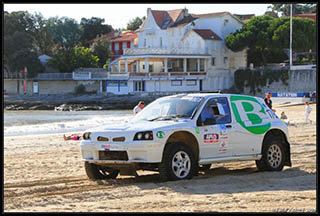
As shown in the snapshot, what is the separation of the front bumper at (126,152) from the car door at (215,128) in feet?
3.56

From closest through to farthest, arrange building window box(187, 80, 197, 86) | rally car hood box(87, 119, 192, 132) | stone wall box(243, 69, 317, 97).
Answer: rally car hood box(87, 119, 192, 132) → stone wall box(243, 69, 317, 97) → building window box(187, 80, 197, 86)

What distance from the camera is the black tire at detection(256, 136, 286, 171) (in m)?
11.9

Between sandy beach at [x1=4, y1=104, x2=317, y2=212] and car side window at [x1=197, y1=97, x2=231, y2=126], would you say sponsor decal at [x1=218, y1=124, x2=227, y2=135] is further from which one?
sandy beach at [x1=4, y1=104, x2=317, y2=212]

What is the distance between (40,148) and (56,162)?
4794mm

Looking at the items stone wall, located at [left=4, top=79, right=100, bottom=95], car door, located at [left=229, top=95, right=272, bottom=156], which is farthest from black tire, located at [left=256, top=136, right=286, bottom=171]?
stone wall, located at [left=4, top=79, right=100, bottom=95]

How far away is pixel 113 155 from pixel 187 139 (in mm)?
1477

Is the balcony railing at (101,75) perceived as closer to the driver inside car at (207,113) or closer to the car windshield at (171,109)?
the car windshield at (171,109)

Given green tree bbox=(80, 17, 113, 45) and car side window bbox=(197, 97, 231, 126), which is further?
green tree bbox=(80, 17, 113, 45)

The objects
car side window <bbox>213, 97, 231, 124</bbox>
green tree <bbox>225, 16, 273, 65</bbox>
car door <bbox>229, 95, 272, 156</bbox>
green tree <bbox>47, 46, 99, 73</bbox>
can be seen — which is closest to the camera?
car side window <bbox>213, 97, 231, 124</bbox>

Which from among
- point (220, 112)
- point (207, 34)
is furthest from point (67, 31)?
point (220, 112)

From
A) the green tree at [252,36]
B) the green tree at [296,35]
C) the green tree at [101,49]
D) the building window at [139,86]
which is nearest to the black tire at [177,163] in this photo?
the green tree at [296,35]

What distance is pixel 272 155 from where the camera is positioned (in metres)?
12.1

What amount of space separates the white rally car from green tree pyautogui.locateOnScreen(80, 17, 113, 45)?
102 m

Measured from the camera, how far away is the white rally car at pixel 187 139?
10.2 metres
